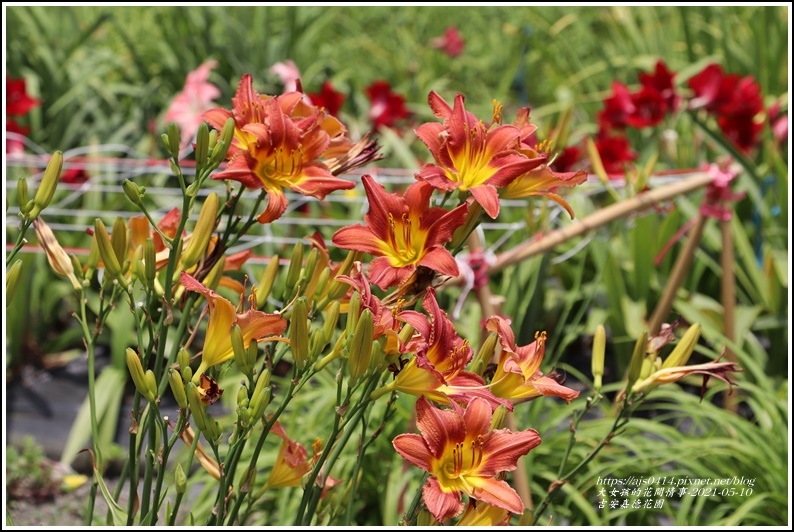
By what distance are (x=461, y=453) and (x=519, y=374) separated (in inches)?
3.3

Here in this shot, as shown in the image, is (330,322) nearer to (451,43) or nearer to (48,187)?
(48,187)

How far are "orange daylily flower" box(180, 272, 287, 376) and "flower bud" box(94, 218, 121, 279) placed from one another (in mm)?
105

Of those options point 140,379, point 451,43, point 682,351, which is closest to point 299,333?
point 140,379

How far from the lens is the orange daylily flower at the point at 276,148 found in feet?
2.62

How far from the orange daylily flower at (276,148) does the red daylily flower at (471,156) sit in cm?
8

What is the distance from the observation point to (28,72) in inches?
144

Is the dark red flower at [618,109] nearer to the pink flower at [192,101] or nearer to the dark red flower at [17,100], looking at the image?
the pink flower at [192,101]

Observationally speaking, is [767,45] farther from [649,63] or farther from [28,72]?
[28,72]

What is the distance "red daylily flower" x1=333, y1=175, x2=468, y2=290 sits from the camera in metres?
0.75

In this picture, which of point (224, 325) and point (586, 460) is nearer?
point (224, 325)

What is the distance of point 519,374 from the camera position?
29.8 inches

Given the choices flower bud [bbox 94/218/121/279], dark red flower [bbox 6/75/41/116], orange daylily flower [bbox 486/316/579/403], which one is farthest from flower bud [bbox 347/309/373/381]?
dark red flower [bbox 6/75/41/116]

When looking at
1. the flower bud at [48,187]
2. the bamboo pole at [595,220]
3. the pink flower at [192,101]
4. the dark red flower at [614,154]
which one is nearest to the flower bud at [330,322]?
the flower bud at [48,187]

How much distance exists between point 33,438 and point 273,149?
1.72 meters
